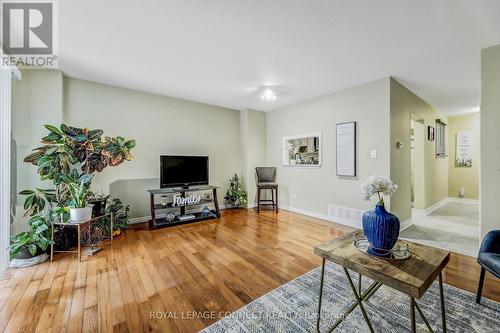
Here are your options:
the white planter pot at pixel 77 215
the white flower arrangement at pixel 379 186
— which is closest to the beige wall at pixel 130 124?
the white planter pot at pixel 77 215

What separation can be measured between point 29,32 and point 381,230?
3641 millimetres

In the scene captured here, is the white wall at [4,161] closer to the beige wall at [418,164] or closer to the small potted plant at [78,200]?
the small potted plant at [78,200]

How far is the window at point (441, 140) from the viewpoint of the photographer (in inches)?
198

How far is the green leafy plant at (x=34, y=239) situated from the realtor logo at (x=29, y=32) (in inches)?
73.3

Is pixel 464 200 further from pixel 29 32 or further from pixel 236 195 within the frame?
pixel 29 32

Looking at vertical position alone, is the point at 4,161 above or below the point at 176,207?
above

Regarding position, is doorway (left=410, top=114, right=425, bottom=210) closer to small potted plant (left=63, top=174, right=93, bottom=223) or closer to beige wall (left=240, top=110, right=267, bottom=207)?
beige wall (left=240, top=110, right=267, bottom=207)

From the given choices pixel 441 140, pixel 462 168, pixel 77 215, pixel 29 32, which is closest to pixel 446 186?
pixel 462 168

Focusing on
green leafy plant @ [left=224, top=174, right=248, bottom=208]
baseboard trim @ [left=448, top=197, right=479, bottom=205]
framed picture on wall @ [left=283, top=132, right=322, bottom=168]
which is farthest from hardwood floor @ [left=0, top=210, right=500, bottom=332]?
baseboard trim @ [left=448, top=197, right=479, bottom=205]

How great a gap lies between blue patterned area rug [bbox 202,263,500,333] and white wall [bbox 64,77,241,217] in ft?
10.2

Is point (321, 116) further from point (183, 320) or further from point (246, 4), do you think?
point (183, 320)

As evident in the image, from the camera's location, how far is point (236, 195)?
16.1ft

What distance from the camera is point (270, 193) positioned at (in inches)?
207

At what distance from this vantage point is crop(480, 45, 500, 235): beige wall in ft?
7.30
